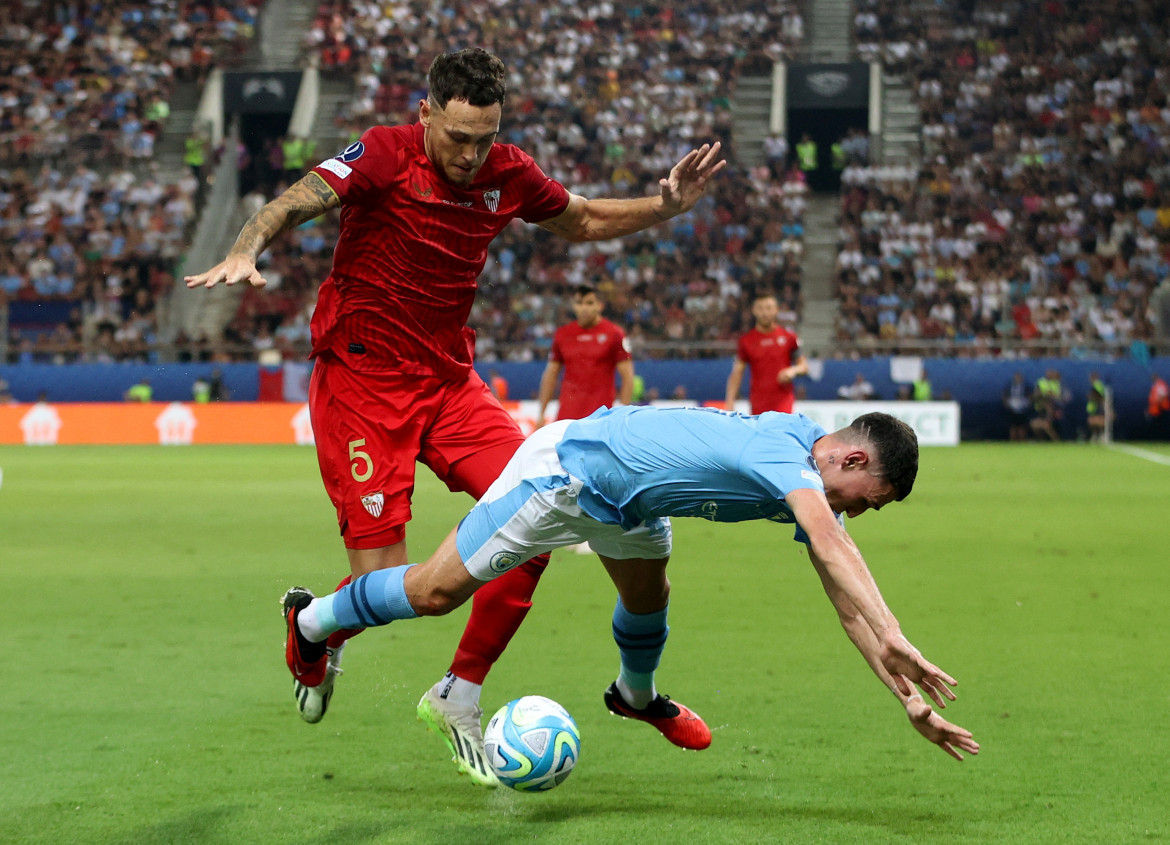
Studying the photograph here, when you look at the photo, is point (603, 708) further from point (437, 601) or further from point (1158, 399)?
point (1158, 399)

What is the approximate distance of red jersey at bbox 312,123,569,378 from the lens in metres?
5.03

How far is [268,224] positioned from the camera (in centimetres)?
465

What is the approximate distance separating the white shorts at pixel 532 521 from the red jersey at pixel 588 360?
8.00 m

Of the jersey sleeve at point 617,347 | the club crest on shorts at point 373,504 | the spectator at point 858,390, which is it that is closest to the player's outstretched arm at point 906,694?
the club crest on shorts at point 373,504

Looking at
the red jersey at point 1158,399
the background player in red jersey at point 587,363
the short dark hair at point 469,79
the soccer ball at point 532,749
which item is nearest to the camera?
the soccer ball at point 532,749

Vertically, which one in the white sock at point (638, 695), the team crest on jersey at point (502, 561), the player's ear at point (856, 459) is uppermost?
the player's ear at point (856, 459)

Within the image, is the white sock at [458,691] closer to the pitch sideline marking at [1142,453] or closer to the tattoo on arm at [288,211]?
the tattoo on arm at [288,211]

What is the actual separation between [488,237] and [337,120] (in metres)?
30.0

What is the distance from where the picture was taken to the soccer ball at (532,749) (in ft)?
14.6

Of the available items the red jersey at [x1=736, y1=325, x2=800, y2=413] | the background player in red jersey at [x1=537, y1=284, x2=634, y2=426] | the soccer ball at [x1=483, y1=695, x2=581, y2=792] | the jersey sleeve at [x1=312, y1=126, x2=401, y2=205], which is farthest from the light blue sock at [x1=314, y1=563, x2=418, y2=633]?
the red jersey at [x1=736, y1=325, x2=800, y2=413]

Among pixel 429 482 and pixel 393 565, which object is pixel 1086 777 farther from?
pixel 429 482

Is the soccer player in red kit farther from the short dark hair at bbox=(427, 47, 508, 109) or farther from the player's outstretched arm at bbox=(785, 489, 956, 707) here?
the player's outstretched arm at bbox=(785, 489, 956, 707)

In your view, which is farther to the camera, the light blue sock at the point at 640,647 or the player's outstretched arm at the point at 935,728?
the light blue sock at the point at 640,647

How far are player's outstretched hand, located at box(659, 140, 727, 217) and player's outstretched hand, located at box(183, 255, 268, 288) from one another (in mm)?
1950
